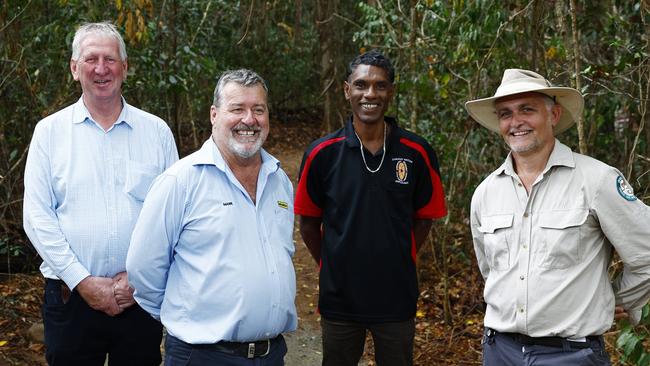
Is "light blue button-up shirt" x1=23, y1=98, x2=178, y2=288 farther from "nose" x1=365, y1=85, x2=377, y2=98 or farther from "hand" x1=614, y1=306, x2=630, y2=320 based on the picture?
"hand" x1=614, y1=306, x2=630, y2=320

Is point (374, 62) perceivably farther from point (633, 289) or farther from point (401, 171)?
point (633, 289)

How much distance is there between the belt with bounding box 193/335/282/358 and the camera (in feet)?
10.8

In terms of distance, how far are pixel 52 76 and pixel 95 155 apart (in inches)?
193

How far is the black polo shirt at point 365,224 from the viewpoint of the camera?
13.6 ft

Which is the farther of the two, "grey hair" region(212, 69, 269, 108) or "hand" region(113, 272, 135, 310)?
"hand" region(113, 272, 135, 310)

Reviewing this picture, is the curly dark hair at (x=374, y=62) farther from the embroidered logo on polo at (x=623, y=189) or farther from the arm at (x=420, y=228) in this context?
the embroidered logo on polo at (x=623, y=189)

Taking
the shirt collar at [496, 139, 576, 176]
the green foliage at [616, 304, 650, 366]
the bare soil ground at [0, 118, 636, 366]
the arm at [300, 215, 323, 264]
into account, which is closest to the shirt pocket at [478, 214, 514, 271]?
the shirt collar at [496, 139, 576, 176]

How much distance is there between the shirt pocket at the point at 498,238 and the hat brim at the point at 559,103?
22.5 inches

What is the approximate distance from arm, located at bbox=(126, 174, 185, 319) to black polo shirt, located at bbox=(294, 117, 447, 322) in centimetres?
108

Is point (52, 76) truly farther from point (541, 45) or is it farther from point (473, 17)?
point (541, 45)

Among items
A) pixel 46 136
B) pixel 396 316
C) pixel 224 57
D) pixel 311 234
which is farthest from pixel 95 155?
pixel 224 57

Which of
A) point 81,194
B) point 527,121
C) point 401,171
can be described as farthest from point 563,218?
point 81,194

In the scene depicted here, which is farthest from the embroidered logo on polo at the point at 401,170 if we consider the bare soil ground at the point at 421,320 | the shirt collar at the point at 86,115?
the bare soil ground at the point at 421,320

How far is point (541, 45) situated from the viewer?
21.4 feet
